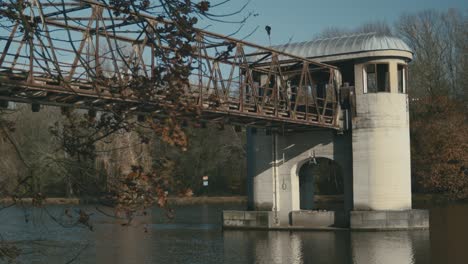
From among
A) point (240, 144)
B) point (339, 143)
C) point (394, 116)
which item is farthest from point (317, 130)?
point (240, 144)

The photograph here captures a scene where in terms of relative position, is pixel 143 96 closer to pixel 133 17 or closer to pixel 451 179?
pixel 133 17

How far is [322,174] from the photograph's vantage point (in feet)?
219

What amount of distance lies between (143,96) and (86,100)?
16.8m

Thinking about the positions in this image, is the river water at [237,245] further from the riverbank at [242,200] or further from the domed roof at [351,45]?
the riverbank at [242,200]

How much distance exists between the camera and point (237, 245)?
31.0 metres

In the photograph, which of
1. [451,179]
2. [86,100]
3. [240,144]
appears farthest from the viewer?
[240,144]

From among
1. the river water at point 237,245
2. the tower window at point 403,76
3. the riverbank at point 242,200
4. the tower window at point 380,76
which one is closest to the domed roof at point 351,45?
the tower window at point 403,76

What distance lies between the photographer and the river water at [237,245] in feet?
86.0

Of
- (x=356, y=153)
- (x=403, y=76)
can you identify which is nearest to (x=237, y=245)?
(x=356, y=153)

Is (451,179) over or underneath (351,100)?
underneath

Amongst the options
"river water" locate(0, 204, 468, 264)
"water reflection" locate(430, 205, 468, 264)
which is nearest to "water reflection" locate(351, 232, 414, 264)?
"river water" locate(0, 204, 468, 264)

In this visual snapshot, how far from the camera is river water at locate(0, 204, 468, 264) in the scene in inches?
1032

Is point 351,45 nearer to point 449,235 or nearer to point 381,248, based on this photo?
point 449,235

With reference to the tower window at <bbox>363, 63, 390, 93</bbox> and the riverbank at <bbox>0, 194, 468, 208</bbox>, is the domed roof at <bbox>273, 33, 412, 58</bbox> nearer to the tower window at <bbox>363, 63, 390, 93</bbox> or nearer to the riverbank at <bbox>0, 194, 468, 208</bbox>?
the tower window at <bbox>363, 63, 390, 93</bbox>
